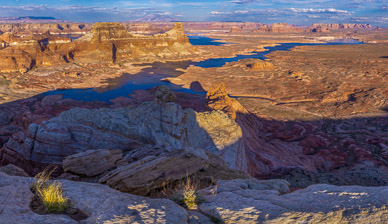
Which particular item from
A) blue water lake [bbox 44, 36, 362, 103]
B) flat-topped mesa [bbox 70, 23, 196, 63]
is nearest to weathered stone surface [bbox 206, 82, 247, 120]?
blue water lake [bbox 44, 36, 362, 103]

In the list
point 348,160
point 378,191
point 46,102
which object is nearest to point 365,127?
point 348,160

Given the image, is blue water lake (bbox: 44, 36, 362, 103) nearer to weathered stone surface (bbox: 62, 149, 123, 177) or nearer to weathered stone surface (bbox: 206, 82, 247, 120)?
weathered stone surface (bbox: 206, 82, 247, 120)

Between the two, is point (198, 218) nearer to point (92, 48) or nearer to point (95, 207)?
point (95, 207)

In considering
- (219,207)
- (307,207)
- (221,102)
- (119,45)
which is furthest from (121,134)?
(119,45)

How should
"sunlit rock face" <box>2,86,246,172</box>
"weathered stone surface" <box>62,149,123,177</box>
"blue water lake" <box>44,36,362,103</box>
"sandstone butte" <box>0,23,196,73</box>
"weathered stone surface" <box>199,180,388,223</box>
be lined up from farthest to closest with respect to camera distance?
"sandstone butte" <box>0,23,196,73</box>
"blue water lake" <box>44,36,362,103</box>
"sunlit rock face" <box>2,86,246,172</box>
"weathered stone surface" <box>62,149,123,177</box>
"weathered stone surface" <box>199,180,388,223</box>

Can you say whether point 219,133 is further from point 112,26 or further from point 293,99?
point 112,26

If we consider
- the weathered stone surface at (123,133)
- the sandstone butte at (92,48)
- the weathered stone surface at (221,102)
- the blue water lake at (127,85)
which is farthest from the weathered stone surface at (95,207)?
the sandstone butte at (92,48)
